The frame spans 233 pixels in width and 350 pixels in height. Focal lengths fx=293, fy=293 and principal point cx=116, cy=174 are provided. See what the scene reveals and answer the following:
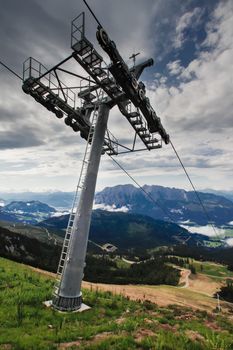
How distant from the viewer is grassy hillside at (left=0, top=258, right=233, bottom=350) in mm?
12562

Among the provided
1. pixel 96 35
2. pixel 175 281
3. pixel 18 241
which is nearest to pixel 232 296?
pixel 175 281

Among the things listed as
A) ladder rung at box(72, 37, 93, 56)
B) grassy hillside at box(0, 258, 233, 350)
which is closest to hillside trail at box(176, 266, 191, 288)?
grassy hillside at box(0, 258, 233, 350)

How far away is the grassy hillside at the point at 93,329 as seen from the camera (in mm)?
12562

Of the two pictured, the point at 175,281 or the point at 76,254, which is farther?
the point at 175,281

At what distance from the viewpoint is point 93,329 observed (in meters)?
14.7

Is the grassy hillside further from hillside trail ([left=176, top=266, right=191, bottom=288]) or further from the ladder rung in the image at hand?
hillside trail ([left=176, top=266, right=191, bottom=288])

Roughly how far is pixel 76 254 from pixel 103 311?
404cm

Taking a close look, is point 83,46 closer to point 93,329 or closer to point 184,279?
point 93,329

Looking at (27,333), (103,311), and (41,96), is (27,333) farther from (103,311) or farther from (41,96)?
(41,96)

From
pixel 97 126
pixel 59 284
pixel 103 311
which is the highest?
pixel 97 126

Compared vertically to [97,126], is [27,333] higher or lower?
lower

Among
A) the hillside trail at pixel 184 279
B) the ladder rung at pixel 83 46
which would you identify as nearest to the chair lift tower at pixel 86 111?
the ladder rung at pixel 83 46

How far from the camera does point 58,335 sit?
13.4 meters

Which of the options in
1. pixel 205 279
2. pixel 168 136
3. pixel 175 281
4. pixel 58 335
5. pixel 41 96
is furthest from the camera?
pixel 205 279
